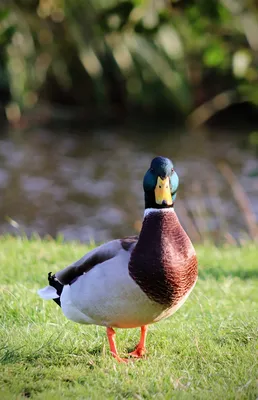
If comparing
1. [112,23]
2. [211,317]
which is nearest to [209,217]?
[112,23]

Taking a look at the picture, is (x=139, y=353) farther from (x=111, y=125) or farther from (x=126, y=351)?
(x=111, y=125)

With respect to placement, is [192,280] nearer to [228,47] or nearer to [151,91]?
[228,47]

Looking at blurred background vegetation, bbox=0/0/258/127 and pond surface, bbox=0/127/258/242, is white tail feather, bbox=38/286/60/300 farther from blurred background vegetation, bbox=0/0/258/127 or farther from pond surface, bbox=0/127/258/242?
blurred background vegetation, bbox=0/0/258/127

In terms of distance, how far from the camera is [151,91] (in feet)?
51.3

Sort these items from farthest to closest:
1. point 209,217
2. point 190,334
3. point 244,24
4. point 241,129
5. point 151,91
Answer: point 241,129 < point 151,91 < point 209,217 < point 244,24 < point 190,334

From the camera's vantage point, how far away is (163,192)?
11.0 feet

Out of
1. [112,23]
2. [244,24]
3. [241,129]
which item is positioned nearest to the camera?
[112,23]

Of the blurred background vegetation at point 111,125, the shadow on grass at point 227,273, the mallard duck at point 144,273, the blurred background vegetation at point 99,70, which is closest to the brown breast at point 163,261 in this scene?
the mallard duck at point 144,273

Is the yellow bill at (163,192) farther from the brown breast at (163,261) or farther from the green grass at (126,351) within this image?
the green grass at (126,351)

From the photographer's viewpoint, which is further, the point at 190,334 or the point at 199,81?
the point at 199,81

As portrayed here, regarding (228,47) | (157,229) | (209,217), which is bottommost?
(209,217)

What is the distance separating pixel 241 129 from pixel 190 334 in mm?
13247

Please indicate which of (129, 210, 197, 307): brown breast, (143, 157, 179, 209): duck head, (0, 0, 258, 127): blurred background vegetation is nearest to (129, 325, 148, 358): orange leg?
(129, 210, 197, 307): brown breast

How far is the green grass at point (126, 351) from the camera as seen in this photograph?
9.92 feet
